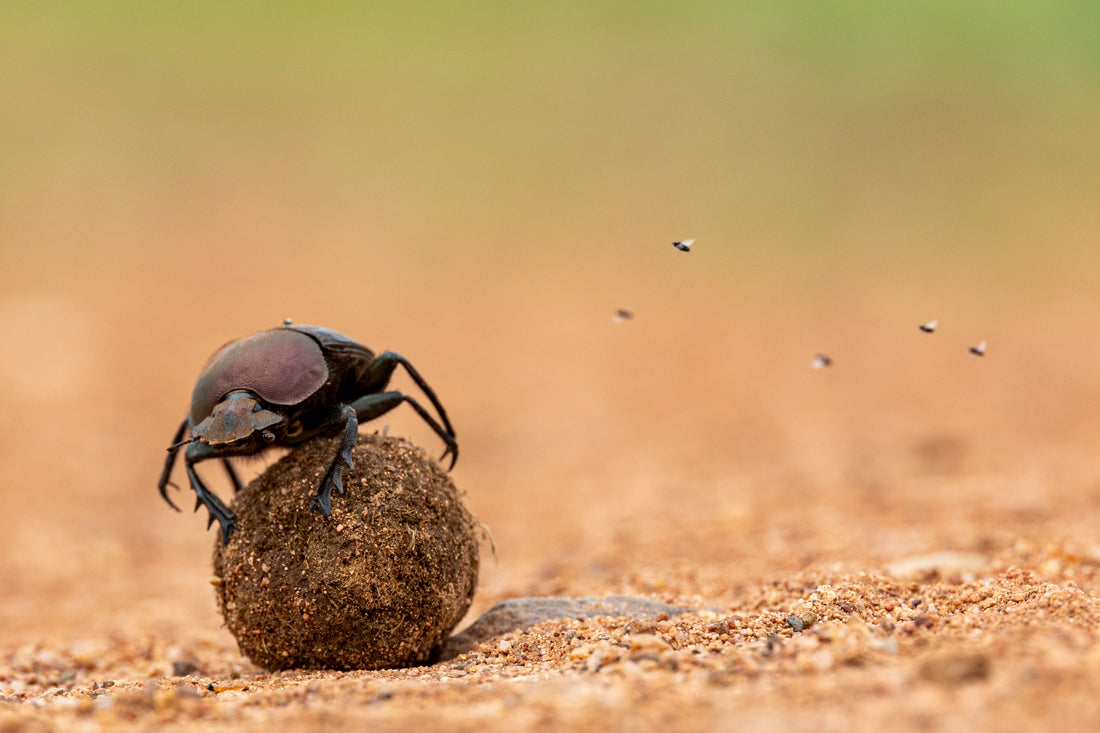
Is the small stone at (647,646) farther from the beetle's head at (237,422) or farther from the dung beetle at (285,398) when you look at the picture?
the beetle's head at (237,422)

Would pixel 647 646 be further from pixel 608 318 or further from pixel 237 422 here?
pixel 608 318

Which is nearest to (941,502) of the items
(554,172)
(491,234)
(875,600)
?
(875,600)

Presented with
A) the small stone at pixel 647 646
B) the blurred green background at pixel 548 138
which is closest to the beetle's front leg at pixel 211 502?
the small stone at pixel 647 646

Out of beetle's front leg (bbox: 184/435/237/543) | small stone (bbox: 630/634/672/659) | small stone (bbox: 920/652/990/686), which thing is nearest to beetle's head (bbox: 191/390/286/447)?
beetle's front leg (bbox: 184/435/237/543)

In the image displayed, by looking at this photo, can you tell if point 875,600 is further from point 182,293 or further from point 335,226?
point 335,226

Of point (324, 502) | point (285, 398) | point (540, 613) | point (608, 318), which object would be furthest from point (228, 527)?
point (608, 318)
